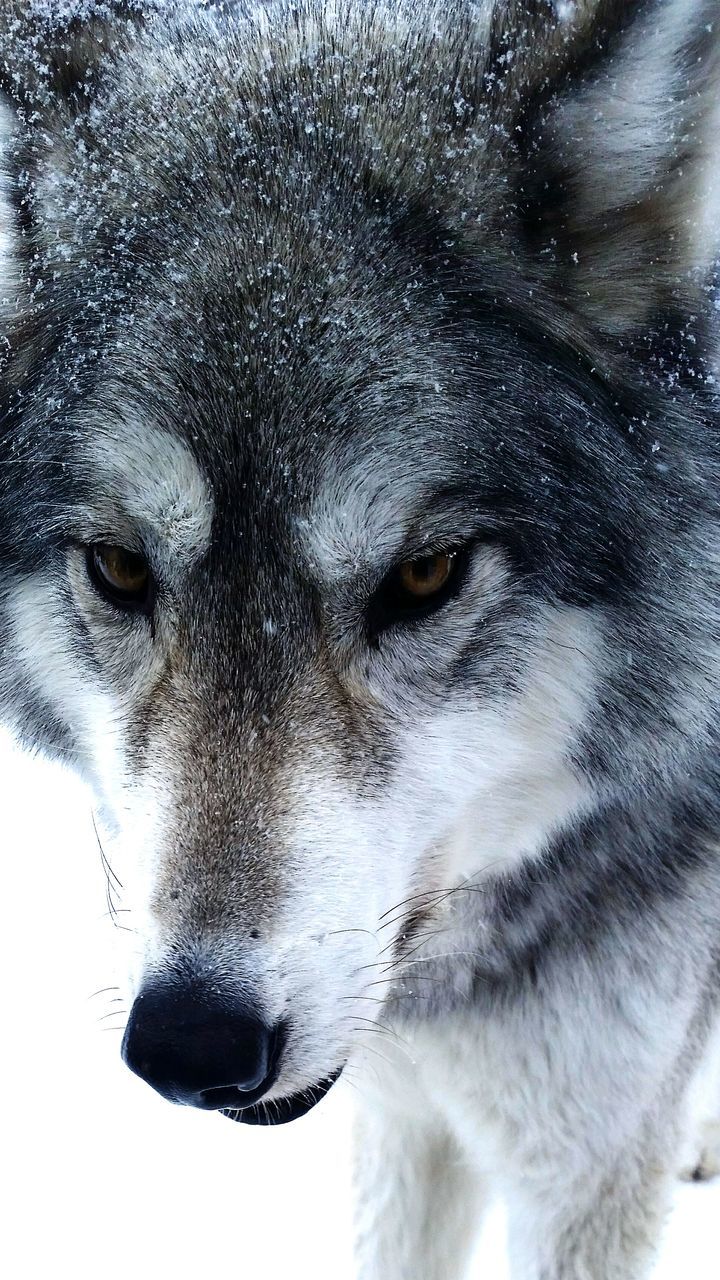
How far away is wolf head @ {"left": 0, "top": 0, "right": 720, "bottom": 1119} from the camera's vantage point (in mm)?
1567

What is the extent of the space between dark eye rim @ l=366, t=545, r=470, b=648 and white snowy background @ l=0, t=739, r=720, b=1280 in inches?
48.6

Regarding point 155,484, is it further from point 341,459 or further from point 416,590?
point 416,590

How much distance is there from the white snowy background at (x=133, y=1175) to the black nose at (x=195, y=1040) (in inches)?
45.3

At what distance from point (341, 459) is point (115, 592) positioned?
40 centimetres

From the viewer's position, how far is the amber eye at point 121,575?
1.71 m

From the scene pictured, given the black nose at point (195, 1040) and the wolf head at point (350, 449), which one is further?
the wolf head at point (350, 449)

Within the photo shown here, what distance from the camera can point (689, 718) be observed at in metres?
1.85

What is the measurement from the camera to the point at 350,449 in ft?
5.22

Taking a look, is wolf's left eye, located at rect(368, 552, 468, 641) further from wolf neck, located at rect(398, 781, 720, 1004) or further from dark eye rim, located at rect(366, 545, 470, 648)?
wolf neck, located at rect(398, 781, 720, 1004)

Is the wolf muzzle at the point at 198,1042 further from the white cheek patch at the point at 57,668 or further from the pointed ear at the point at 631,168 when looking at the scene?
the pointed ear at the point at 631,168

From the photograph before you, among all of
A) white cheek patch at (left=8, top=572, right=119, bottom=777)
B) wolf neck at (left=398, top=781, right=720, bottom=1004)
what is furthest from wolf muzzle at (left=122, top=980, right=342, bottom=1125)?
wolf neck at (left=398, top=781, right=720, bottom=1004)

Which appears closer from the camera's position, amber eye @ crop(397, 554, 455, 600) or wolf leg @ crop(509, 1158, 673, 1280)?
amber eye @ crop(397, 554, 455, 600)

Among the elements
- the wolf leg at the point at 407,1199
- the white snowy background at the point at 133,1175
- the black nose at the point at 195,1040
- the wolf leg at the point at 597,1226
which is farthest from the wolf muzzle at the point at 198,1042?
the wolf leg at the point at 407,1199

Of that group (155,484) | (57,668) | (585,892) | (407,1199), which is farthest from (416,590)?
(407,1199)
